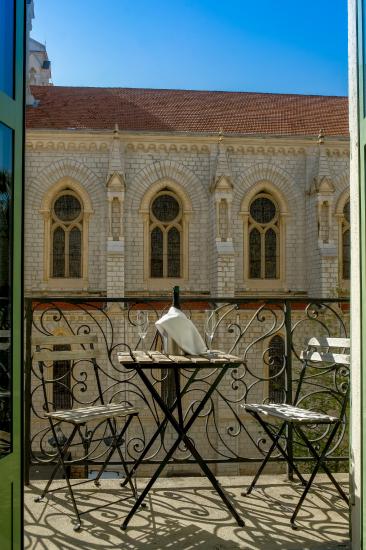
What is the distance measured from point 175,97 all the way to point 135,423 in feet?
42.2

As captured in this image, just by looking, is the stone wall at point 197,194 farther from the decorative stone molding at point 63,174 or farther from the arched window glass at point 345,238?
the arched window glass at point 345,238

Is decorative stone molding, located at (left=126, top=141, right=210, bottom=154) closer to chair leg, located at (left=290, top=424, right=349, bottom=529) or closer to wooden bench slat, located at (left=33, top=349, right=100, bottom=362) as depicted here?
wooden bench slat, located at (left=33, top=349, right=100, bottom=362)

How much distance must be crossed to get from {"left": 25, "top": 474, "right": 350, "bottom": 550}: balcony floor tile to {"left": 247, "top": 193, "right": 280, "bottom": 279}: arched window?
16.0 m

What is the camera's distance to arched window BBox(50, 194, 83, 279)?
19422 mm

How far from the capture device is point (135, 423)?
56.9ft

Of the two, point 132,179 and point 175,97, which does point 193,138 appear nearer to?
point 132,179

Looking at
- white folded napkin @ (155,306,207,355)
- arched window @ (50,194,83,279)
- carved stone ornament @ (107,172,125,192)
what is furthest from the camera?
arched window @ (50,194,83,279)

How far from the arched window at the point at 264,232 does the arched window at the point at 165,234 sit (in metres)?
2.62

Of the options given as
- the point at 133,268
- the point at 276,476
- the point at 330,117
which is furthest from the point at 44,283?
the point at 276,476

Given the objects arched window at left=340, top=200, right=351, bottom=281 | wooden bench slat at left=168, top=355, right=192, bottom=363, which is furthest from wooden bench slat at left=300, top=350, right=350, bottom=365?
arched window at left=340, top=200, right=351, bottom=281

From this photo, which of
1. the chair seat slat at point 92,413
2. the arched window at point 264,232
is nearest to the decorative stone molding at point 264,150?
the arched window at point 264,232

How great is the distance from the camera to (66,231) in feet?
63.7

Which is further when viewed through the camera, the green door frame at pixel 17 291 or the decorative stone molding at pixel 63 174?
the decorative stone molding at pixel 63 174

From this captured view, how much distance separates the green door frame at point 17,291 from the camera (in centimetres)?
237
